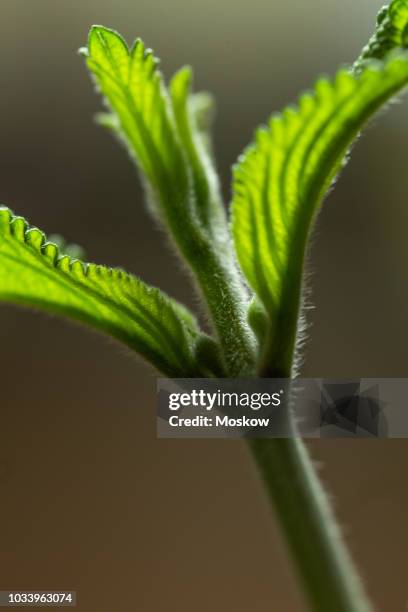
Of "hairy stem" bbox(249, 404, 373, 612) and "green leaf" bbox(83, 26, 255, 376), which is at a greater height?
"green leaf" bbox(83, 26, 255, 376)

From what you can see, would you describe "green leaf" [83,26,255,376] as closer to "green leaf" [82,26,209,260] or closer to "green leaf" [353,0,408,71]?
"green leaf" [82,26,209,260]

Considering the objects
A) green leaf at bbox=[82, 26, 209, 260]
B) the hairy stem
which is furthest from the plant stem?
green leaf at bbox=[82, 26, 209, 260]

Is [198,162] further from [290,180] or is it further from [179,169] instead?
[290,180]

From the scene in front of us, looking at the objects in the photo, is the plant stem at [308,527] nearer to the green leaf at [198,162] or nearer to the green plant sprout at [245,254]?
the green plant sprout at [245,254]

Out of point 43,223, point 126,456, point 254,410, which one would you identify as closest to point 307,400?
point 254,410

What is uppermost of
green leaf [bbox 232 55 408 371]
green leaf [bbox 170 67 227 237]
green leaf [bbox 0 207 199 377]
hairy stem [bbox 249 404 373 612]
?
green leaf [bbox 170 67 227 237]

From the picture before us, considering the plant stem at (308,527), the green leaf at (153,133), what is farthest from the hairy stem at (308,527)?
the green leaf at (153,133)
